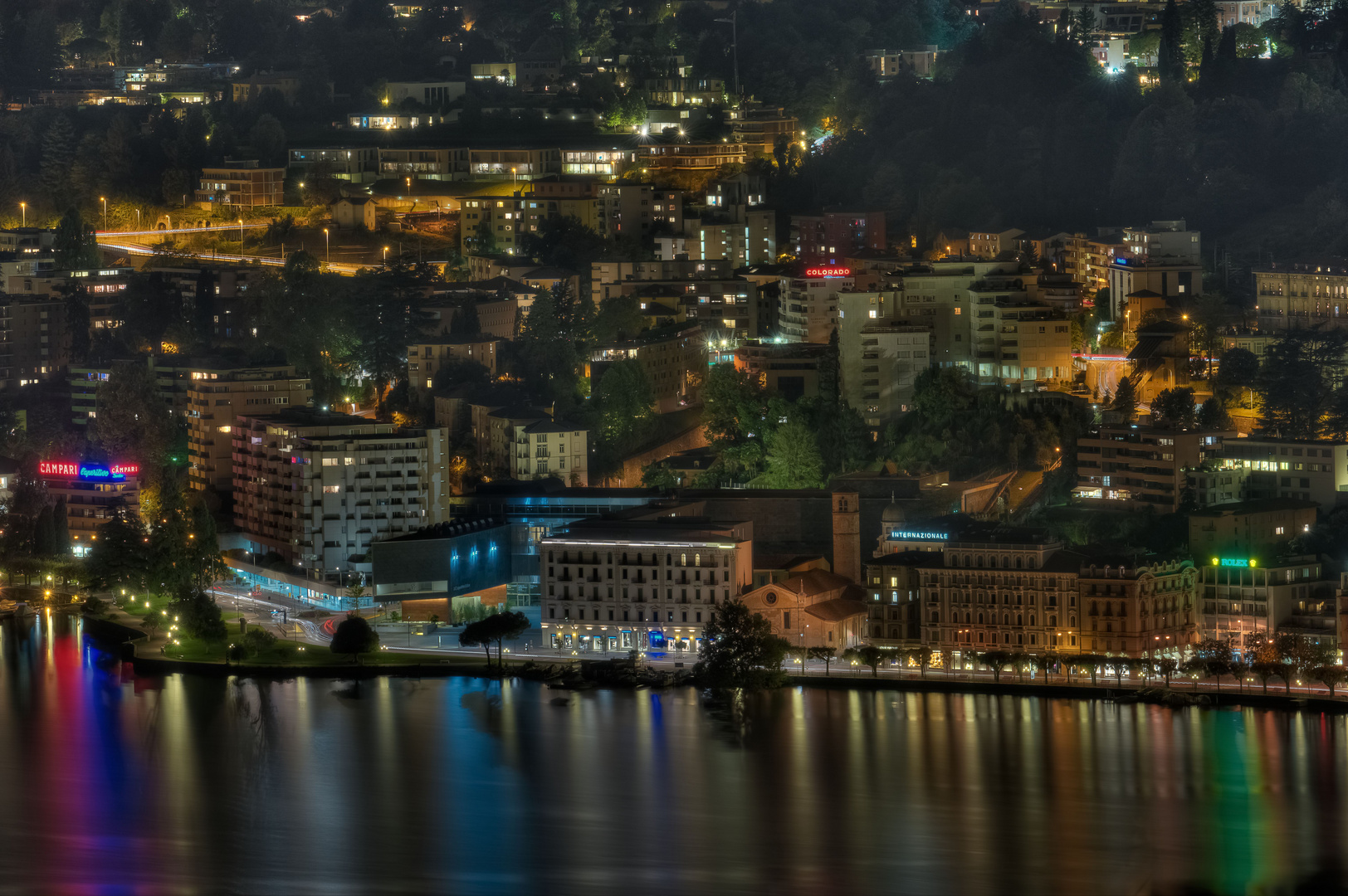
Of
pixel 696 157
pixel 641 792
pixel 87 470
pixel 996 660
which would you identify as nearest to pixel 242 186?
pixel 696 157

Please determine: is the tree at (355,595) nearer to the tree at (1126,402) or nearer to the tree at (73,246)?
the tree at (1126,402)

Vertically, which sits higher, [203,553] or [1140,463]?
[1140,463]

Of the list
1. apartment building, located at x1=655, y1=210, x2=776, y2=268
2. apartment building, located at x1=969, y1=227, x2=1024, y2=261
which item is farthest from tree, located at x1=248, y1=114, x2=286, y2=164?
apartment building, located at x1=969, y1=227, x2=1024, y2=261

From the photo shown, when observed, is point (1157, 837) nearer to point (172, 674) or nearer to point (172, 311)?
point (172, 674)

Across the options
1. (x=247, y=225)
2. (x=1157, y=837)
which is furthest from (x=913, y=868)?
(x=247, y=225)

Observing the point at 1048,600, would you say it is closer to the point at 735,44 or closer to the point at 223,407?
the point at 223,407

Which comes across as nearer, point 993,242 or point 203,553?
point 203,553
